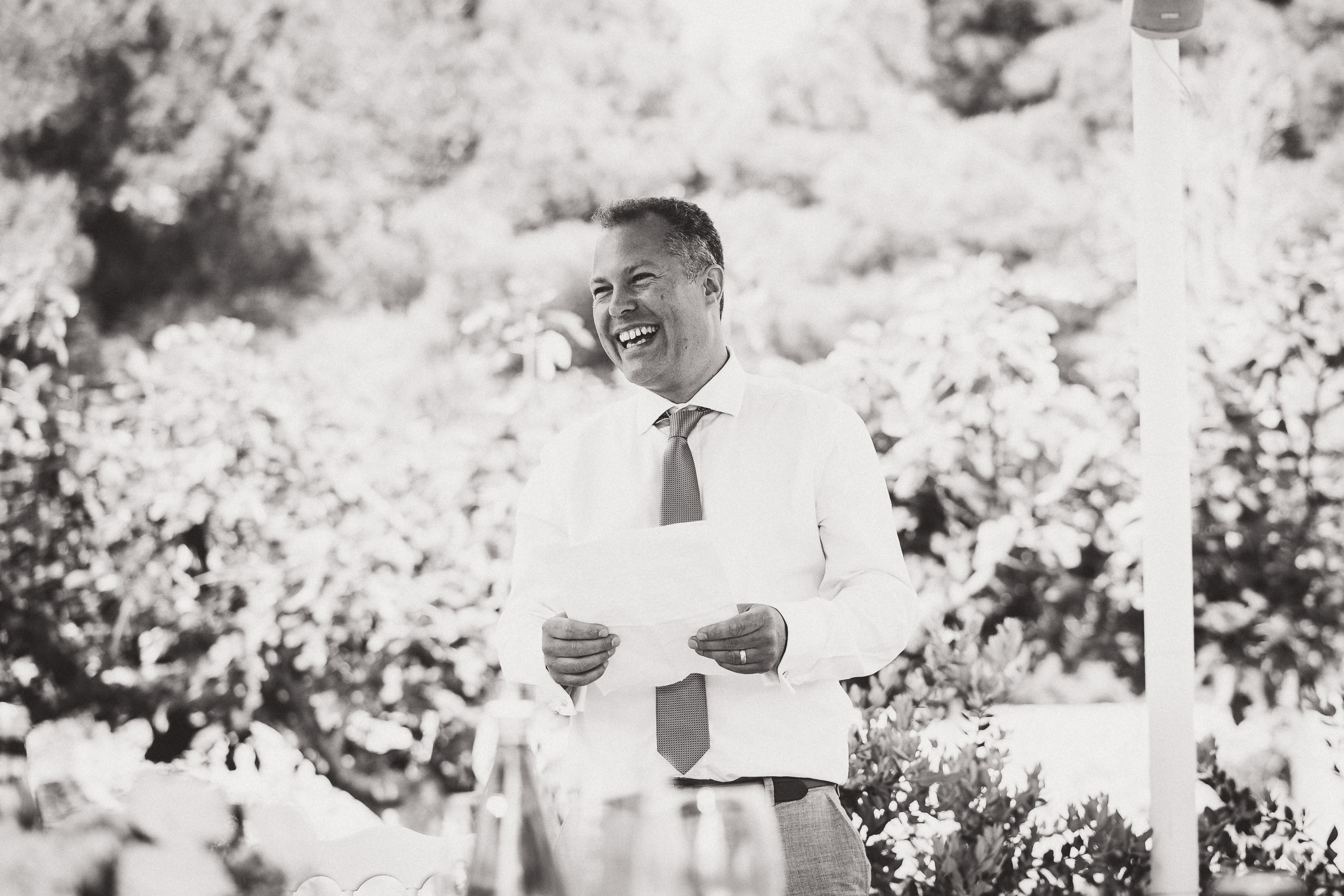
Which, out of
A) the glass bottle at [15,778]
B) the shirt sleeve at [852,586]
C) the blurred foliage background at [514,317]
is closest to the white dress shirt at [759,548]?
the shirt sleeve at [852,586]

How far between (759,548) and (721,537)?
0.06 meters

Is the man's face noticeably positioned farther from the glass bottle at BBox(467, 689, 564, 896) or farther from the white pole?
the glass bottle at BBox(467, 689, 564, 896)

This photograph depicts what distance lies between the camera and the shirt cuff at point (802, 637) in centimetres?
168

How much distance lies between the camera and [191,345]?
12.4 feet

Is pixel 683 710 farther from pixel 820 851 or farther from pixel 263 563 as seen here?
pixel 263 563

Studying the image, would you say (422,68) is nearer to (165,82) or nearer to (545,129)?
(545,129)

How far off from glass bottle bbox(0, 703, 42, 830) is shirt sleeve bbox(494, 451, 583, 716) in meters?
0.69

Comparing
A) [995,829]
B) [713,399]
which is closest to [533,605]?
[713,399]

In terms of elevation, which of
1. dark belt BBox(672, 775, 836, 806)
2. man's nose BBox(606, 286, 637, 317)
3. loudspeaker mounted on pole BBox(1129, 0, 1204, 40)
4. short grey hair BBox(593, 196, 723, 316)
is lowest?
dark belt BBox(672, 775, 836, 806)

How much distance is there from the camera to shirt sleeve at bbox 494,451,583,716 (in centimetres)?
186

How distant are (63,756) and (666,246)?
204cm

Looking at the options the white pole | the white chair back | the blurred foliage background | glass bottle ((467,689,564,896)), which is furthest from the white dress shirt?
the blurred foliage background

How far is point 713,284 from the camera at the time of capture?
7.00ft

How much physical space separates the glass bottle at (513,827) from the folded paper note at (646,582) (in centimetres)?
48
